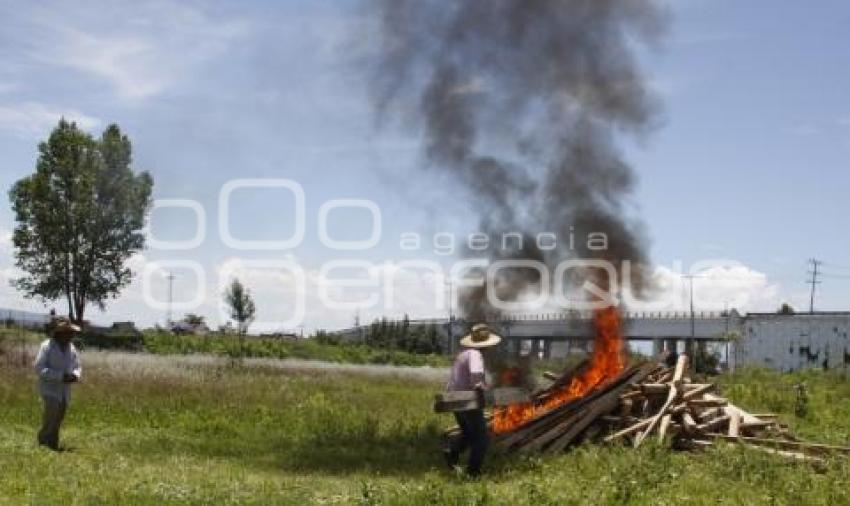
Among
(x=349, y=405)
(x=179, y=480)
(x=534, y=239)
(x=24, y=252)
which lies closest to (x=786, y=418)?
(x=534, y=239)

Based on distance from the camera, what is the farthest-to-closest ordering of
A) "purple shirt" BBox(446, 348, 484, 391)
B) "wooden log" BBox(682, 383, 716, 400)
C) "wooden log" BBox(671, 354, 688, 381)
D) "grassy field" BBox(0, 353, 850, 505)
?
"wooden log" BBox(671, 354, 688, 381) < "wooden log" BBox(682, 383, 716, 400) < "purple shirt" BBox(446, 348, 484, 391) < "grassy field" BBox(0, 353, 850, 505)

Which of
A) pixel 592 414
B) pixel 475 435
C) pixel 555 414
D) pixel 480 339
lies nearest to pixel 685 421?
pixel 592 414

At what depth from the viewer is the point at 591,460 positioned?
1341 centimetres

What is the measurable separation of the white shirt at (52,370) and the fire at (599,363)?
24.7 ft

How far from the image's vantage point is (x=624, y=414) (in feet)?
51.3

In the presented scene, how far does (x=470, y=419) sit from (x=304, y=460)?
3412 mm

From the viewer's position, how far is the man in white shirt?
47.1 ft

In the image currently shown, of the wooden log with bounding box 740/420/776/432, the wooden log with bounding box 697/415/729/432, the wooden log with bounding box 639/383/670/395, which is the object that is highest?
the wooden log with bounding box 639/383/670/395

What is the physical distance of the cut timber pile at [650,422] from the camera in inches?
582

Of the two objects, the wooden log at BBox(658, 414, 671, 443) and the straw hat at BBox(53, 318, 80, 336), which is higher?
the straw hat at BBox(53, 318, 80, 336)

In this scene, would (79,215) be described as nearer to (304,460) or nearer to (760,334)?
(304,460)

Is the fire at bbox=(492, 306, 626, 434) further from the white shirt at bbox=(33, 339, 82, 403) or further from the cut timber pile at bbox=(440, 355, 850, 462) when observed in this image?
the white shirt at bbox=(33, 339, 82, 403)

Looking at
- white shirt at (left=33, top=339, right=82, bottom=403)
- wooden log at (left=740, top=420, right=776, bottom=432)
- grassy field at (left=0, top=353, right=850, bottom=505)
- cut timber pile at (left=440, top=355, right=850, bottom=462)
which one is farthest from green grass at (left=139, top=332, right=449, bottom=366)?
wooden log at (left=740, top=420, right=776, bottom=432)

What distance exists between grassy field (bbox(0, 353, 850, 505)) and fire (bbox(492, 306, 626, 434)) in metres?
2.09
